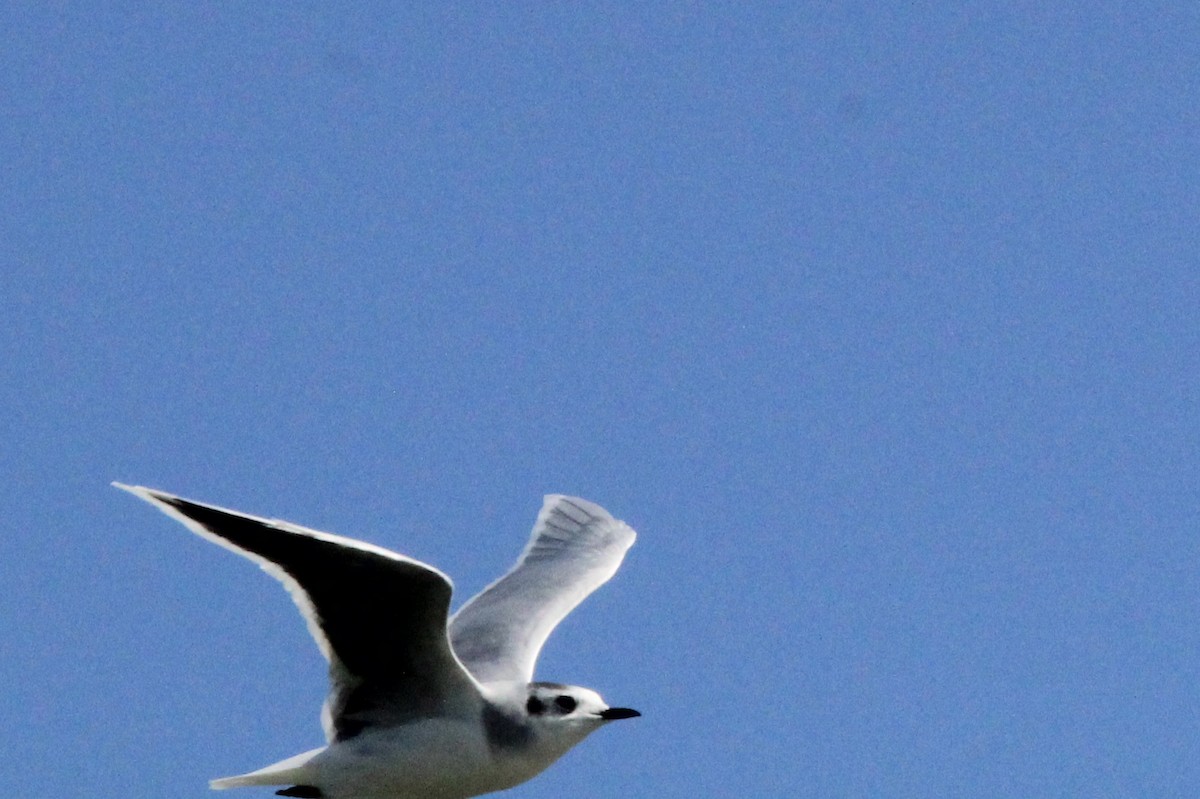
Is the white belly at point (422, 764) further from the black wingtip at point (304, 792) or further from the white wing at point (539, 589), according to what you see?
the white wing at point (539, 589)

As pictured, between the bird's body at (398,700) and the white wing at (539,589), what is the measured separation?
2.36 ft

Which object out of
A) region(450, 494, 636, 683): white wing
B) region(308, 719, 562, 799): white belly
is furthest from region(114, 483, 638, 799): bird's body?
region(450, 494, 636, 683): white wing

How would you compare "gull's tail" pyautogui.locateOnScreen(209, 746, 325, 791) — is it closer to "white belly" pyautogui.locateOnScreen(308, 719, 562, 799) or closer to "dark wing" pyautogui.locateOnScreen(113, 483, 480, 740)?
"white belly" pyautogui.locateOnScreen(308, 719, 562, 799)

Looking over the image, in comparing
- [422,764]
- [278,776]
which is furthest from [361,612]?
[278,776]

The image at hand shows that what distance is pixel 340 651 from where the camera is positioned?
9.94 meters

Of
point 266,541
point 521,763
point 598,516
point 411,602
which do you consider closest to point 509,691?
point 521,763

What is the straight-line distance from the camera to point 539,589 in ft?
41.4

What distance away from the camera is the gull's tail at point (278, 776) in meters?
9.93

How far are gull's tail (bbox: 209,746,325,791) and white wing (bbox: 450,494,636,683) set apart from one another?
1.22 metres

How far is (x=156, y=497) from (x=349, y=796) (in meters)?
2.16

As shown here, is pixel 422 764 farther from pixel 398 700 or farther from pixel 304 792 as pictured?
pixel 304 792

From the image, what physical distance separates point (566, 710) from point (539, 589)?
8.24 feet

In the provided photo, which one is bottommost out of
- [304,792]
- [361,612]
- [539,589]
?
[304,792]

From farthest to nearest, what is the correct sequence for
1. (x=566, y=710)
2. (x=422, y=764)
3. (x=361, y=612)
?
(x=566, y=710)
(x=422, y=764)
(x=361, y=612)
